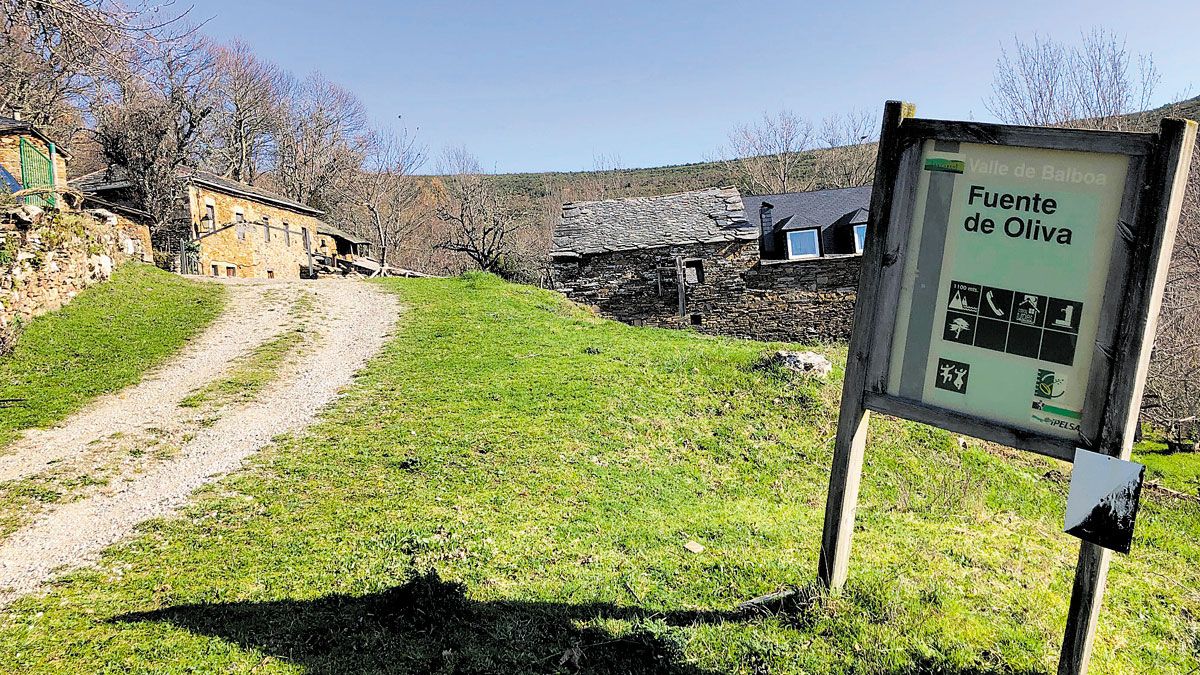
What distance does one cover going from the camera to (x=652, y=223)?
72.8ft

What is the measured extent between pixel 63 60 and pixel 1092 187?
1014 centimetres

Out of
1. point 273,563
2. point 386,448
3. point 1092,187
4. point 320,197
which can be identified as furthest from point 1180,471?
point 320,197

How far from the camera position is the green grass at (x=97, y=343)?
867 cm

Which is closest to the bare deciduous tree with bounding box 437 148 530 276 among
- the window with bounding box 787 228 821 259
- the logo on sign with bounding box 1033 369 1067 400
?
the window with bounding box 787 228 821 259

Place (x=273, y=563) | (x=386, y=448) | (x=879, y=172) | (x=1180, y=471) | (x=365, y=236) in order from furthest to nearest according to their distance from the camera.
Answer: (x=365, y=236) < (x=1180, y=471) < (x=386, y=448) < (x=273, y=563) < (x=879, y=172)

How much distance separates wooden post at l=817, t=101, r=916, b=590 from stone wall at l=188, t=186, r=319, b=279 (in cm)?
2525

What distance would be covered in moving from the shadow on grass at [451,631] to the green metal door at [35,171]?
48.7 feet

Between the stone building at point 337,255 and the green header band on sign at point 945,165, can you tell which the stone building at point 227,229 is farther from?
the green header band on sign at point 945,165

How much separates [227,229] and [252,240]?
6.64 ft

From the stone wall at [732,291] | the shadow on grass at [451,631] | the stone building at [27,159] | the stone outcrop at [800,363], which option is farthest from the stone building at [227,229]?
the shadow on grass at [451,631]

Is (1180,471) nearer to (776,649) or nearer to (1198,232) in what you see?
(1198,232)

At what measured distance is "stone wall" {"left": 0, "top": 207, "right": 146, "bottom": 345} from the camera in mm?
11000

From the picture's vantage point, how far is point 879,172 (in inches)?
134

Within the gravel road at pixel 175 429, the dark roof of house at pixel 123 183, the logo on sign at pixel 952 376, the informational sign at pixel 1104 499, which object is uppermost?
the dark roof of house at pixel 123 183
